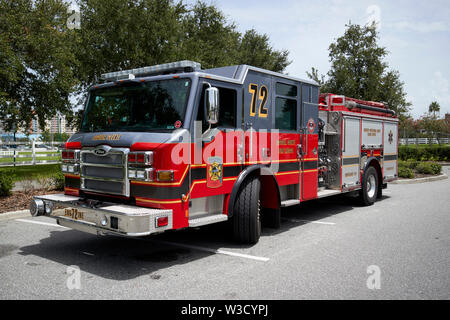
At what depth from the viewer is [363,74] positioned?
76.1 feet

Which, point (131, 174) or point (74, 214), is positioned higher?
point (131, 174)

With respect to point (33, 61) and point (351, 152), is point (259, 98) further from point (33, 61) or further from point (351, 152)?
point (33, 61)

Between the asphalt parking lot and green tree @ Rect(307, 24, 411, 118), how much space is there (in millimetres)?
15931

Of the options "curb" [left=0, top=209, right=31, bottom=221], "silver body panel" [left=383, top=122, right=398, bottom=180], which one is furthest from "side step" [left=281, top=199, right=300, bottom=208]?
"curb" [left=0, top=209, right=31, bottom=221]

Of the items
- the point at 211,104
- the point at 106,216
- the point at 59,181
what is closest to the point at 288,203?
the point at 211,104

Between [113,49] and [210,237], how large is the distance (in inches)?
401

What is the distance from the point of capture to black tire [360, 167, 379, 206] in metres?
9.45

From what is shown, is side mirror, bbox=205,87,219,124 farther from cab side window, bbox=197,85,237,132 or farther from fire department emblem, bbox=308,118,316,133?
fire department emblem, bbox=308,118,316,133

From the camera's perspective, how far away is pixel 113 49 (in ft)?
47.0

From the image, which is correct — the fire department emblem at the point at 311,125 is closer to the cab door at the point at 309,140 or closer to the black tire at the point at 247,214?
the cab door at the point at 309,140

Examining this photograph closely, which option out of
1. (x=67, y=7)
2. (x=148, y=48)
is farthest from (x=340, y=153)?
(x=67, y=7)

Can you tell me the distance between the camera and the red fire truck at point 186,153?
4707 mm

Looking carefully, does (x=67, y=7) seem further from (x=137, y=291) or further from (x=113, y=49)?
(x=137, y=291)

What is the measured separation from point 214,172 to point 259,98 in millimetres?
1513
